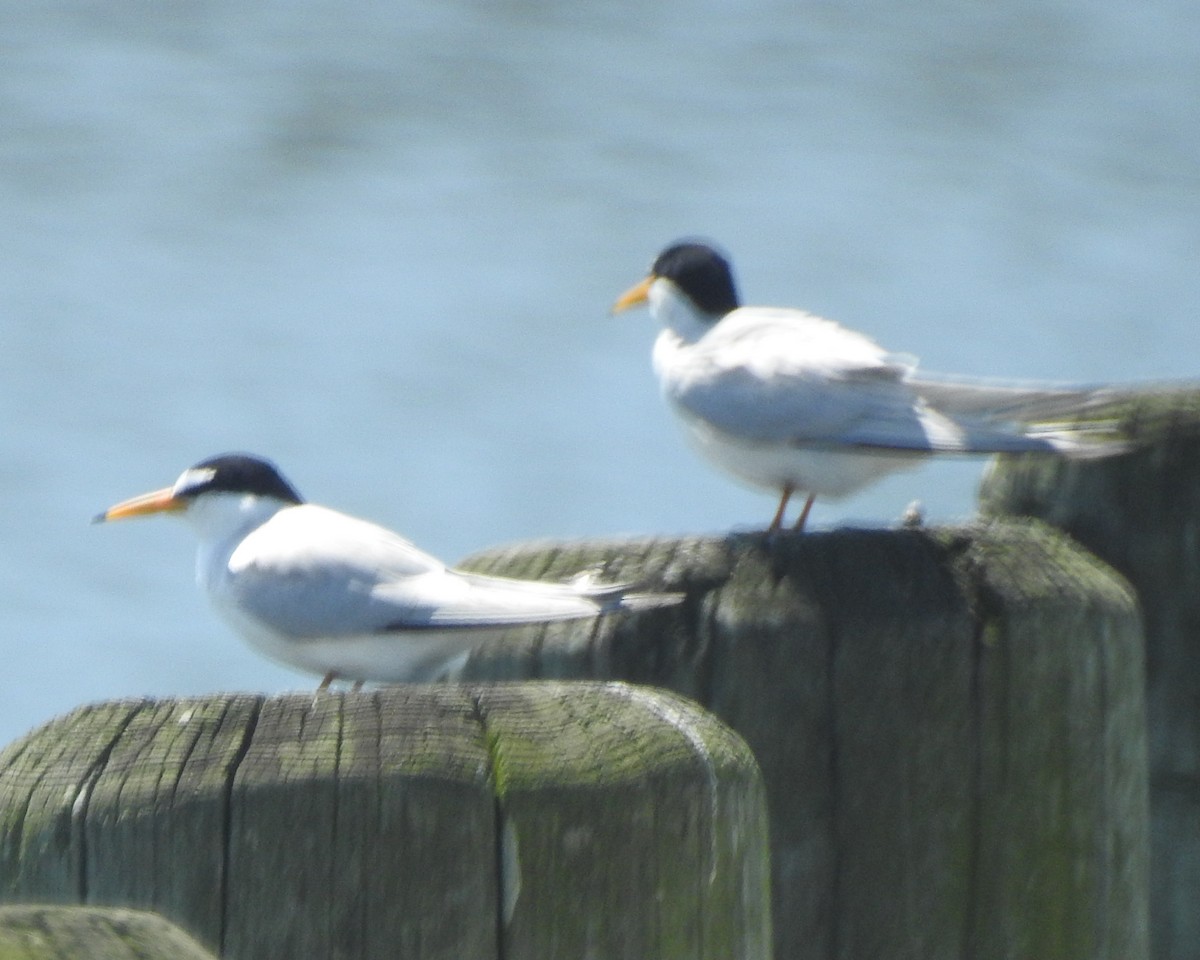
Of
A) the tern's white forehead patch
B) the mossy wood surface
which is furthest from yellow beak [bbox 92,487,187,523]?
the mossy wood surface

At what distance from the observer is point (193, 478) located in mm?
6188

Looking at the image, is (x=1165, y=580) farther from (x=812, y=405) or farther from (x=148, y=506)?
(x=148, y=506)

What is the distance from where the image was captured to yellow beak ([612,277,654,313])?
7086mm

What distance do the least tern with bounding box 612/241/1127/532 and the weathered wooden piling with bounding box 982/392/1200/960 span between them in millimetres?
754

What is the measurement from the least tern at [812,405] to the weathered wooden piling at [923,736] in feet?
5.02

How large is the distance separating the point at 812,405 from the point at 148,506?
2274mm

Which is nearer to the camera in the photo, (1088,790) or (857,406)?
(1088,790)

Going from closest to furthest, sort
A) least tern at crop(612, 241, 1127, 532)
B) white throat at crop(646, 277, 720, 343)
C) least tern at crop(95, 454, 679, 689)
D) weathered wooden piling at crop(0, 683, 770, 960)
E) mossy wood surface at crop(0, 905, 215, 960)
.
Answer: mossy wood surface at crop(0, 905, 215, 960) → weathered wooden piling at crop(0, 683, 770, 960) → least tern at crop(95, 454, 679, 689) → least tern at crop(612, 241, 1127, 532) → white throat at crop(646, 277, 720, 343)

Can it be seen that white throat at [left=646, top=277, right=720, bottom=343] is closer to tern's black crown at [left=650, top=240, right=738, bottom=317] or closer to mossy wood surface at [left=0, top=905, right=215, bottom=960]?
tern's black crown at [left=650, top=240, right=738, bottom=317]

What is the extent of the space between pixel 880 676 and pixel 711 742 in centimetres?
81

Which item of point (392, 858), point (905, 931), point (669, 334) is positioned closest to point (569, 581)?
point (905, 931)

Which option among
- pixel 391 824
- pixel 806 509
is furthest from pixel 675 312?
pixel 391 824

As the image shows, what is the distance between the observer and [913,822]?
9.95 feet

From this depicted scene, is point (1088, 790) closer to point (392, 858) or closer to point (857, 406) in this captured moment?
point (392, 858)
